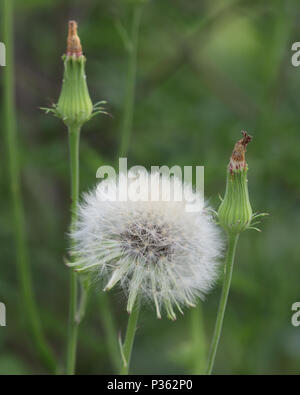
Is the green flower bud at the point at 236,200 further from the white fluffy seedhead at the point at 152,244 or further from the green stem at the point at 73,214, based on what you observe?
the green stem at the point at 73,214

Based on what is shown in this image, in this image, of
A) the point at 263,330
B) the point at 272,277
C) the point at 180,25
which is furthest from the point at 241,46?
the point at 263,330

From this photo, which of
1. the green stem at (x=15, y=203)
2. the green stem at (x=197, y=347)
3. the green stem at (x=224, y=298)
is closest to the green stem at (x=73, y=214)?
the green stem at (x=224, y=298)

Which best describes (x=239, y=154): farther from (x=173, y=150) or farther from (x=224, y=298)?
(x=173, y=150)

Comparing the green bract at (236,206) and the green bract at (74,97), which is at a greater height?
the green bract at (74,97)

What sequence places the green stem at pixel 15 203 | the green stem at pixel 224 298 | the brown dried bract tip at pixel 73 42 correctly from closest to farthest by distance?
1. the green stem at pixel 224 298
2. the brown dried bract tip at pixel 73 42
3. the green stem at pixel 15 203

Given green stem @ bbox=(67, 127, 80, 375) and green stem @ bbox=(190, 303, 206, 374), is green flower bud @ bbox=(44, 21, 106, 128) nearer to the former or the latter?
green stem @ bbox=(67, 127, 80, 375)
